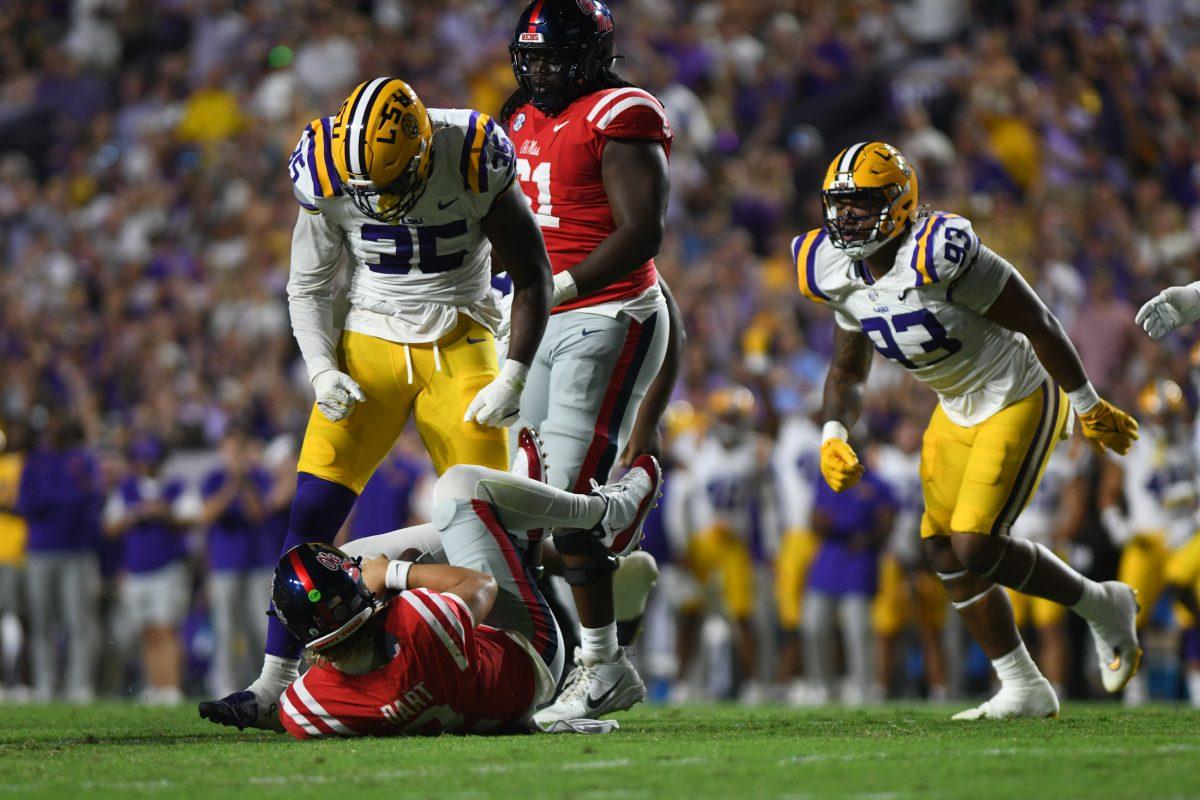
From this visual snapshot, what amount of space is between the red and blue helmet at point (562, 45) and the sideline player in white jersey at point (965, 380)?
95 cm

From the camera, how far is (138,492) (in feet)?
35.7

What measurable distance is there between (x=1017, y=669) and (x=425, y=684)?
2344mm

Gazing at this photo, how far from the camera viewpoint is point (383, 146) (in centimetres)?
486

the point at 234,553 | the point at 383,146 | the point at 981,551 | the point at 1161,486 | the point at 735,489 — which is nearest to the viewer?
the point at 383,146

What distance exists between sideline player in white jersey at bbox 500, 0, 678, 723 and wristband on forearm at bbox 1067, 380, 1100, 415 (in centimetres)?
145

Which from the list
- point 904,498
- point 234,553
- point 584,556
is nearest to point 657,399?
point 584,556

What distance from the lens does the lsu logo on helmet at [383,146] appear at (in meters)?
4.86

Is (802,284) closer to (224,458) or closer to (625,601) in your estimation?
(625,601)

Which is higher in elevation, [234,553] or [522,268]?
[522,268]

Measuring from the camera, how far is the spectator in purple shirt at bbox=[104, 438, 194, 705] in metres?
10.7

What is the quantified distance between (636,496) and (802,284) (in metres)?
1.17

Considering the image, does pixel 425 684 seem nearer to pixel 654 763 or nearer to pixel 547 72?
pixel 654 763

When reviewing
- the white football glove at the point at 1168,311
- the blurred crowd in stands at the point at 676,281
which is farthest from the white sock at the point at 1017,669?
the blurred crowd in stands at the point at 676,281

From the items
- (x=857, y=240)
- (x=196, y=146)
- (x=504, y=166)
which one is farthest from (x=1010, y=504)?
(x=196, y=146)
